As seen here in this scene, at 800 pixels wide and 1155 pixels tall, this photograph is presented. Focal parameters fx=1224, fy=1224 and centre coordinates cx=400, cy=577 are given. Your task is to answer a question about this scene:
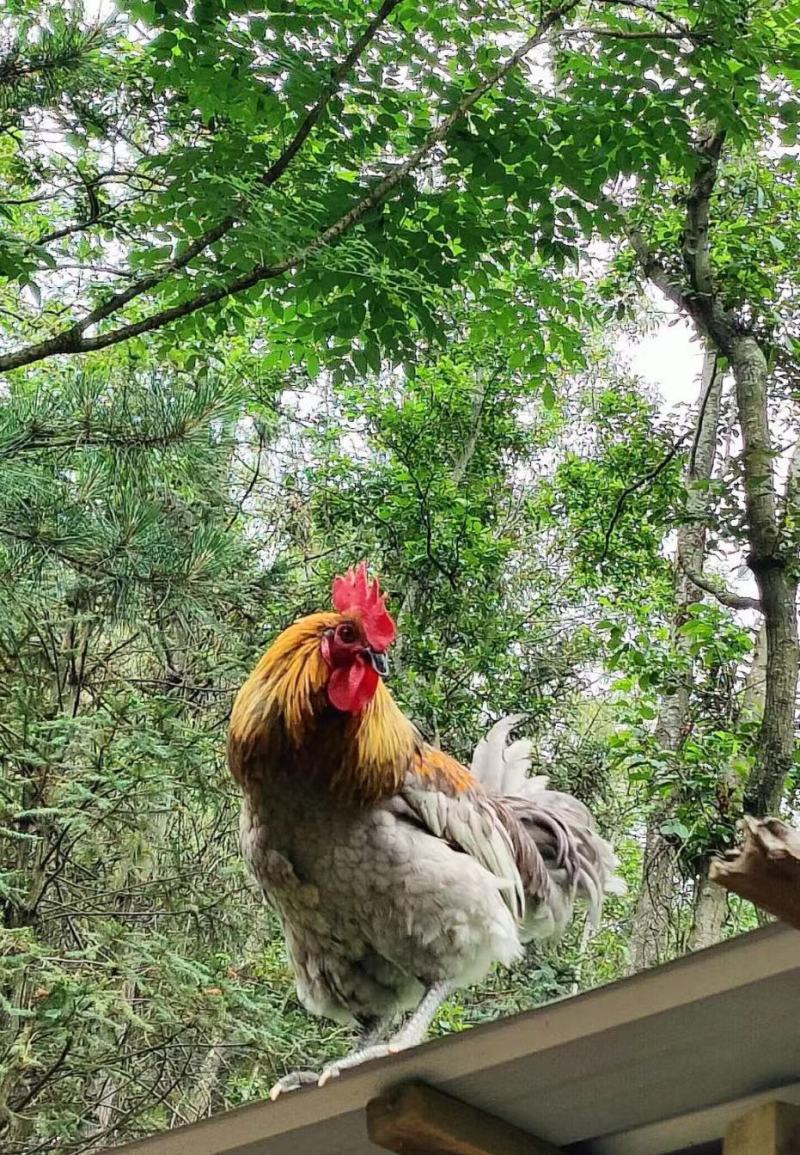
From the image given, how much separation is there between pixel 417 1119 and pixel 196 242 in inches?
78.7

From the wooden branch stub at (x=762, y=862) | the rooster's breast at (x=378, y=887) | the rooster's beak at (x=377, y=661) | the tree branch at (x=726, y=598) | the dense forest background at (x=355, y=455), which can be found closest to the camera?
the wooden branch stub at (x=762, y=862)

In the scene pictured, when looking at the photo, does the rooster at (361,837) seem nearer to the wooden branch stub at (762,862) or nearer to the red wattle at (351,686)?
the red wattle at (351,686)

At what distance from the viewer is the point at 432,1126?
136 cm

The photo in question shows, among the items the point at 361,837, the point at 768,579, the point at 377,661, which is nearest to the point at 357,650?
the point at 377,661

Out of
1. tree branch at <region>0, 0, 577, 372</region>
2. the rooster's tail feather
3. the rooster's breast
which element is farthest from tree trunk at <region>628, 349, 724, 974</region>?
the rooster's breast

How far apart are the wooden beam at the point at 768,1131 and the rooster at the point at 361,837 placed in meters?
0.85

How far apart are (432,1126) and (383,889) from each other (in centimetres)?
78

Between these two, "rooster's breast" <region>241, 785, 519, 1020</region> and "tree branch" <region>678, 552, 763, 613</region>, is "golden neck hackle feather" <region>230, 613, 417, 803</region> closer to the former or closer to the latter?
"rooster's breast" <region>241, 785, 519, 1020</region>

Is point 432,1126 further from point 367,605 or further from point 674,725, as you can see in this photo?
point 674,725

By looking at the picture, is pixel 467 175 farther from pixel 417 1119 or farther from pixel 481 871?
pixel 417 1119

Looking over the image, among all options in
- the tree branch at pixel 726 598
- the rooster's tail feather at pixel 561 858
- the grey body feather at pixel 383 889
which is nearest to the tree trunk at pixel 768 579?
the tree branch at pixel 726 598

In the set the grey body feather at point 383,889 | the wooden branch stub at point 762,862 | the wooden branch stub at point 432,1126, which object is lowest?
the wooden branch stub at point 432,1126

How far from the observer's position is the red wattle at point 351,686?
2.20 metres

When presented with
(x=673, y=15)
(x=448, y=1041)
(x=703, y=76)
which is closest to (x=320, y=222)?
(x=703, y=76)
